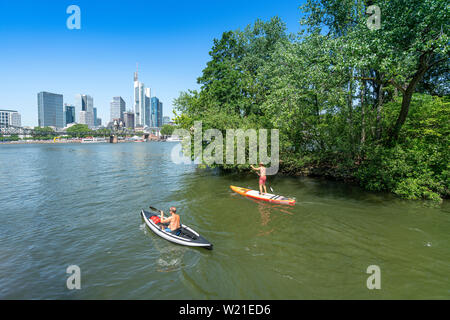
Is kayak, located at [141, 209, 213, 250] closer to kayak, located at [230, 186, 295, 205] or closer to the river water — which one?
the river water

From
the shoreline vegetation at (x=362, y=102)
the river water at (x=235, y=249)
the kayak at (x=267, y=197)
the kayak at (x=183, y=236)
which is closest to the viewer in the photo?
the river water at (x=235, y=249)

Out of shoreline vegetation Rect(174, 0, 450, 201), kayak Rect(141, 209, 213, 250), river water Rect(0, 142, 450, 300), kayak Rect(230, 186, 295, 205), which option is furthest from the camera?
kayak Rect(230, 186, 295, 205)

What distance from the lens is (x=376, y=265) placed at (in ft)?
26.2

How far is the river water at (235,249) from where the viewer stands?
23.2 feet

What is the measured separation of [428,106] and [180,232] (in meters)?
17.7

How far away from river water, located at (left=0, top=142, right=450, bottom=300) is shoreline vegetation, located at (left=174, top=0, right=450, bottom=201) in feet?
8.21

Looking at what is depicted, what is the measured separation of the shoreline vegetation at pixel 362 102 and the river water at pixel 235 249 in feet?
8.21

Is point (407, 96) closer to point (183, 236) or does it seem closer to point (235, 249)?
point (235, 249)

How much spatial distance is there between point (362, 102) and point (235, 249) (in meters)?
15.6

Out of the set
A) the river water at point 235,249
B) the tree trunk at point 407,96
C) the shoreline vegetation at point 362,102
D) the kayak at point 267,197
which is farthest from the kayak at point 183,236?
the tree trunk at point 407,96

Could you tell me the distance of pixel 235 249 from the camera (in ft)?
31.0

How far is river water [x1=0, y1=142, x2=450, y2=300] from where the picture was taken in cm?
707

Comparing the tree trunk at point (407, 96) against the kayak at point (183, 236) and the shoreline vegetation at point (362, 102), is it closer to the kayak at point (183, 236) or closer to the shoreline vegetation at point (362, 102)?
the shoreline vegetation at point (362, 102)

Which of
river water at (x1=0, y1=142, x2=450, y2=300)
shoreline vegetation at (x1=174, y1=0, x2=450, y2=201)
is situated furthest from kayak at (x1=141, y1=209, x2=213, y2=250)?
shoreline vegetation at (x1=174, y1=0, x2=450, y2=201)
